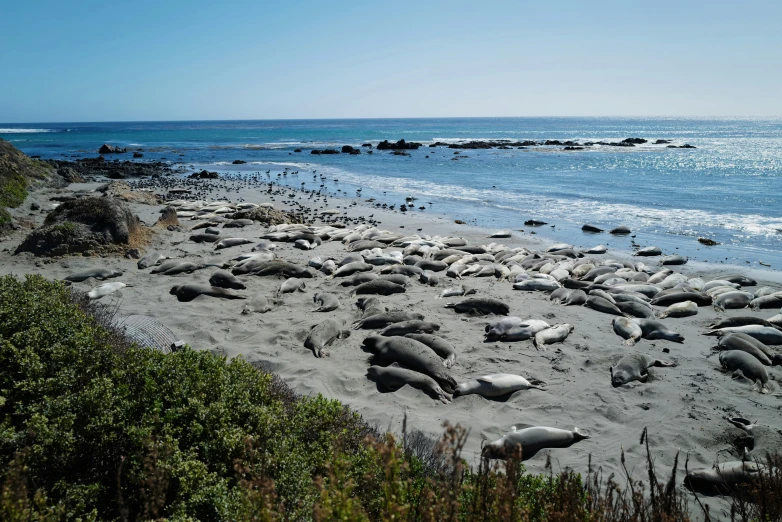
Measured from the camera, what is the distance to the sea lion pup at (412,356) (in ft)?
19.6

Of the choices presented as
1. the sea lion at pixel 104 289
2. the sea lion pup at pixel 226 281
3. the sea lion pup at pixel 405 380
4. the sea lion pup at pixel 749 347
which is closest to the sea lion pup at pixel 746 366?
the sea lion pup at pixel 749 347

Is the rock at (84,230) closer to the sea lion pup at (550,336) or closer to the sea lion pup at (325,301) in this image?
the sea lion pup at (325,301)

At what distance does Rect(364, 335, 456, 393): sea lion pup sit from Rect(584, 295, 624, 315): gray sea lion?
3.66 meters

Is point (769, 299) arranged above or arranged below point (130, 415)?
below

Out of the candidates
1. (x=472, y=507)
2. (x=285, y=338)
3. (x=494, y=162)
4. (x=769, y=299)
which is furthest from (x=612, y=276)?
(x=494, y=162)

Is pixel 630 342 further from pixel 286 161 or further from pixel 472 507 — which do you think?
pixel 286 161

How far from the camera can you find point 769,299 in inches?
344

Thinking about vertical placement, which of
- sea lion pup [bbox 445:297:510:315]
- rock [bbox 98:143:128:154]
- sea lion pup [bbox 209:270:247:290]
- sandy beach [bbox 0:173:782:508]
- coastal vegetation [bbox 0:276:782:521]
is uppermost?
rock [bbox 98:143:128:154]

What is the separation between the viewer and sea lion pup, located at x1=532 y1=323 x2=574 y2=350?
23.2 ft

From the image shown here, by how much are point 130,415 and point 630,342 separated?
6.38 meters

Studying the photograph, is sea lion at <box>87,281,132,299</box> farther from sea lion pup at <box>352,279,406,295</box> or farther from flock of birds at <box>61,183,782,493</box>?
sea lion pup at <box>352,279,406,295</box>

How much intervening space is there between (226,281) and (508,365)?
5.42 m

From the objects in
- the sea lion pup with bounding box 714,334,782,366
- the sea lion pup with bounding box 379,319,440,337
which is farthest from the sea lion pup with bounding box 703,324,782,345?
the sea lion pup with bounding box 379,319,440,337

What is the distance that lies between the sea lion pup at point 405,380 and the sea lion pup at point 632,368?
6.84ft
